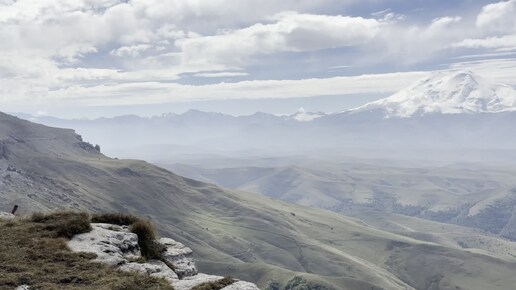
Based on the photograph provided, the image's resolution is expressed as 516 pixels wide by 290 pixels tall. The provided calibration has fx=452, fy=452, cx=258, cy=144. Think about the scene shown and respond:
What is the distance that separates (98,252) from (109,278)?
4604 mm

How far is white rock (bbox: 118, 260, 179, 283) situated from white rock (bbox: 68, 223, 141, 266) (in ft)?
2.61

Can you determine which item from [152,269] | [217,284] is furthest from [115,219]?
[217,284]

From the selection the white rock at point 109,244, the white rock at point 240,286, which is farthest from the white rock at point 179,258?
the white rock at point 240,286

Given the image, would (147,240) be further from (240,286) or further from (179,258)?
(240,286)

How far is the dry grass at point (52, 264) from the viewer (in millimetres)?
21375

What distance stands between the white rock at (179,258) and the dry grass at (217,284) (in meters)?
4.91

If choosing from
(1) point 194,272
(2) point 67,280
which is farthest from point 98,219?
(2) point 67,280

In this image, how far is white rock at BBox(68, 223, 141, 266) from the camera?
25594mm

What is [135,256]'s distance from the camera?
90.1 feet

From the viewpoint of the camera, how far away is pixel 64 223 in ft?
96.3

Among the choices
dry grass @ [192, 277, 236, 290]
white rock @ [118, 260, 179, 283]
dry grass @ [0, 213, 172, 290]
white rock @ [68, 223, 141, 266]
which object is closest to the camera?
dry grass @ [0, 213, 172, 290]

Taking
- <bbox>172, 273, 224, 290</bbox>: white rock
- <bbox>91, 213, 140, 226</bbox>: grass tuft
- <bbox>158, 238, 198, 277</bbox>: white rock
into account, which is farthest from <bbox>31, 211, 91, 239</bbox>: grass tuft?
<bbox>172, 273, 224, 290</bbox>: white rock

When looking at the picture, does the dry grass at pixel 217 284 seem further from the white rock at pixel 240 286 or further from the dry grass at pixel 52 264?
the dry grass at pixel 52 264

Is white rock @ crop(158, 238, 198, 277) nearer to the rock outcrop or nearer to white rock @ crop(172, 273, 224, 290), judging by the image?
the rock outcrop
